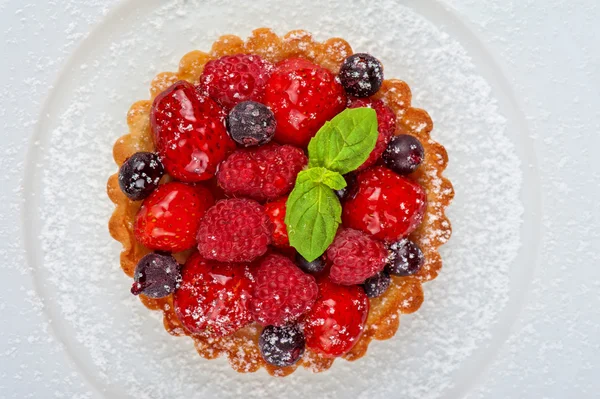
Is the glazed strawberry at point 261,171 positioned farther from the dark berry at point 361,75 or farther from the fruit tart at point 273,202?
the dark berry at point 361,75

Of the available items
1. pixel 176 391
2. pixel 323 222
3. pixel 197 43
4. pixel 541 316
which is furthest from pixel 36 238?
pixel 541 316

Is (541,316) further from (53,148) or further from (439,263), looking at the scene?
(53,148)

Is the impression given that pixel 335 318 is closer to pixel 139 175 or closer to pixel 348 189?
pixel 348 189

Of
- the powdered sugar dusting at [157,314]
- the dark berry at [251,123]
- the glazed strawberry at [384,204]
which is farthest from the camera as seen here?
the powdered sugar dusting at [157,314]

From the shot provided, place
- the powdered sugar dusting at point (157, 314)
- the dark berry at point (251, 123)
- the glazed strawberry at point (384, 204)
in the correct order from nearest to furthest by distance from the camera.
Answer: the dark berry at point (251, 123), the glazed strawberry at point (384, 204), the powdered sugar dusting at point (157, 314)

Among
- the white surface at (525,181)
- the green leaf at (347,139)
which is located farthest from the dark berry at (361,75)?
the white surface at (525,181)

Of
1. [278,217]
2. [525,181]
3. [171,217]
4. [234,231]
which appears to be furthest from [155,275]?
[525,181]
